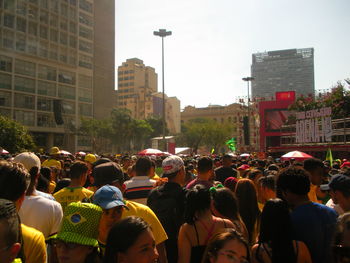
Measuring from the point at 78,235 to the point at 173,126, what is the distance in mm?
117203

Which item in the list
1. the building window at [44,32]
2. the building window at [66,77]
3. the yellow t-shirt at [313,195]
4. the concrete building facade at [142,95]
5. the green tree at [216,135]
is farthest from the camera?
the concrete building facade at [142,95]

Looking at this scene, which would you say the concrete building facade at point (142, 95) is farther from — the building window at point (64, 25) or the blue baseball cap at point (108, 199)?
the blue baseball cap at point (108, 199)

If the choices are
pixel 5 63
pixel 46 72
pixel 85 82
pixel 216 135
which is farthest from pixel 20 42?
pixel 216 135

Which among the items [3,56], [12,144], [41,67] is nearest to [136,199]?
[12,144]

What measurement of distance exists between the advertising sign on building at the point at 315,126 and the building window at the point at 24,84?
39579mm

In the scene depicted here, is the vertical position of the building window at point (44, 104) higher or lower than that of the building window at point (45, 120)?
higher

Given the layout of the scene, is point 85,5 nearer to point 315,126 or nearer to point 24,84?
point 24,84

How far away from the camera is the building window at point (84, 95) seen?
6042cm

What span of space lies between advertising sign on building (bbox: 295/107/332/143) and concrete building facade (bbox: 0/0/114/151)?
36923 millimetres

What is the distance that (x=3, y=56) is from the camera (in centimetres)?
4819

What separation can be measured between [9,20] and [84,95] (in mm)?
17072

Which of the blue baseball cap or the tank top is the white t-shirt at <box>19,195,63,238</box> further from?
the tank top

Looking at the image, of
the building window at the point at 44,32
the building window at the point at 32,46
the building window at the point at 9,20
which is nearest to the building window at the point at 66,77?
the building window at the point at 32,46

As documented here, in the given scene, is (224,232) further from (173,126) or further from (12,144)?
(173,126)
